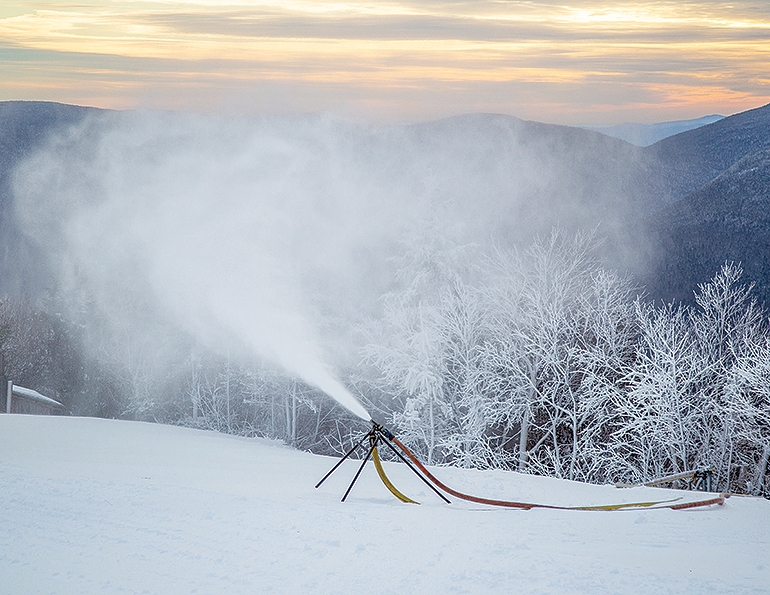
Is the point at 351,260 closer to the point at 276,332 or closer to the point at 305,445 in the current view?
the point at 305,445

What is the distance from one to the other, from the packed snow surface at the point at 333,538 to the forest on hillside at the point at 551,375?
16169 mm

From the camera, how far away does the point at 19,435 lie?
12.3 metres

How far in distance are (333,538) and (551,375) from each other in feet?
71.2

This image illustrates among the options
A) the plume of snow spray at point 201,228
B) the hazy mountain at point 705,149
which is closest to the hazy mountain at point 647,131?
the hazy mountain at point 705,149

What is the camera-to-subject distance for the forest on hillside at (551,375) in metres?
24.8

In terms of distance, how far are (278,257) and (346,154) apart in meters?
16.6

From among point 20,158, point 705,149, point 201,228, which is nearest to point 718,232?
point 705,149

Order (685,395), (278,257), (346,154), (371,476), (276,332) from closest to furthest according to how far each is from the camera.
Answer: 1. (371,476)
2. (276,332)
3. (685,395)
4. (278,257)
5. (346,154)

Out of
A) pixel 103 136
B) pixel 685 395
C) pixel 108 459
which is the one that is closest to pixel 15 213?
pixel 103 136

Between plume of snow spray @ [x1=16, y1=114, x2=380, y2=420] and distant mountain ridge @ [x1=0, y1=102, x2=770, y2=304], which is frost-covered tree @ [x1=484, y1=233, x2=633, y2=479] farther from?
plume of snow spray @ [x1=16, y1=114, x2=380, y2=420]

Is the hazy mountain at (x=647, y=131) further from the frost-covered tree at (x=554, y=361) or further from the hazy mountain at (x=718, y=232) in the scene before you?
the frost-covered tree at (x=554, y=361)

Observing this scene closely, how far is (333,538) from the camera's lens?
243 inches

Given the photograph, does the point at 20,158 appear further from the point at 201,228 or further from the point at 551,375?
the point at 551,375

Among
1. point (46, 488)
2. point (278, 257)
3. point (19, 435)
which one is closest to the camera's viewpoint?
point (46, 488)
